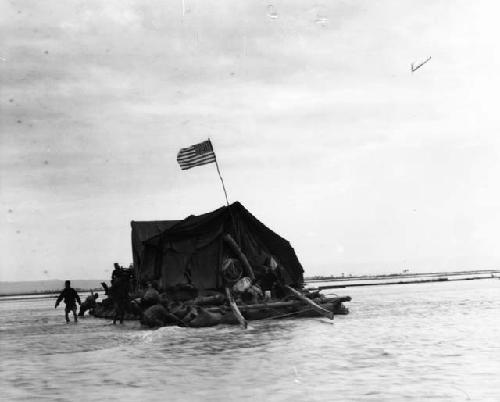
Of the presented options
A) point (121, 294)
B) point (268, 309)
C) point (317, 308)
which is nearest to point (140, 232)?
point (121, 294)

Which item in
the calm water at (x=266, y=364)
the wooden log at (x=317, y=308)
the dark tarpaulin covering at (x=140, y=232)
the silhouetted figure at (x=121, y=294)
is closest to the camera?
the calm water at (x=266, y=364)

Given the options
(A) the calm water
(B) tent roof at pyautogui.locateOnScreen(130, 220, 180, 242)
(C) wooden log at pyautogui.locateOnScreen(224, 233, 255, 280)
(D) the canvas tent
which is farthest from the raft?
(B) tent roof at pyautogui.locateOnScreen(130, 220, 180, 242)

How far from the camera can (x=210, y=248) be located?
2323 centimetres

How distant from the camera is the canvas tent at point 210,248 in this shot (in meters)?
22.9

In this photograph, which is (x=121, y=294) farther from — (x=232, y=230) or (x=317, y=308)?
(x=317, y=308)

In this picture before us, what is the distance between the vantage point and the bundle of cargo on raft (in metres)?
21.2

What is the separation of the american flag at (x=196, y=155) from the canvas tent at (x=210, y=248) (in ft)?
7.10

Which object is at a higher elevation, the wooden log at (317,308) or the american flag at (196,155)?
the american flag at (196,155)

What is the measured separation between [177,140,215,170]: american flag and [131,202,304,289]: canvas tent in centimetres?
216

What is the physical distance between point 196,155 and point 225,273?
4.56m

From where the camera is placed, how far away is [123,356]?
12398 millimetres

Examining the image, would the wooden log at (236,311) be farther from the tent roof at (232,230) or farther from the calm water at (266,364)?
Answer: the tent roof at (232,230)

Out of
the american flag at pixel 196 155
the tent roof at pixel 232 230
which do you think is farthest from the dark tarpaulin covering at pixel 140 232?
the american flag at pixel 196 155

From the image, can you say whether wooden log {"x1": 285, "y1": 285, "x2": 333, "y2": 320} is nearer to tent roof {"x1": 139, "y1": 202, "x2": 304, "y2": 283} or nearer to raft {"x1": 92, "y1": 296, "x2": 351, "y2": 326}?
raft {"x1": 92, "y1": 296, "x2": 351, "y2": 326}
